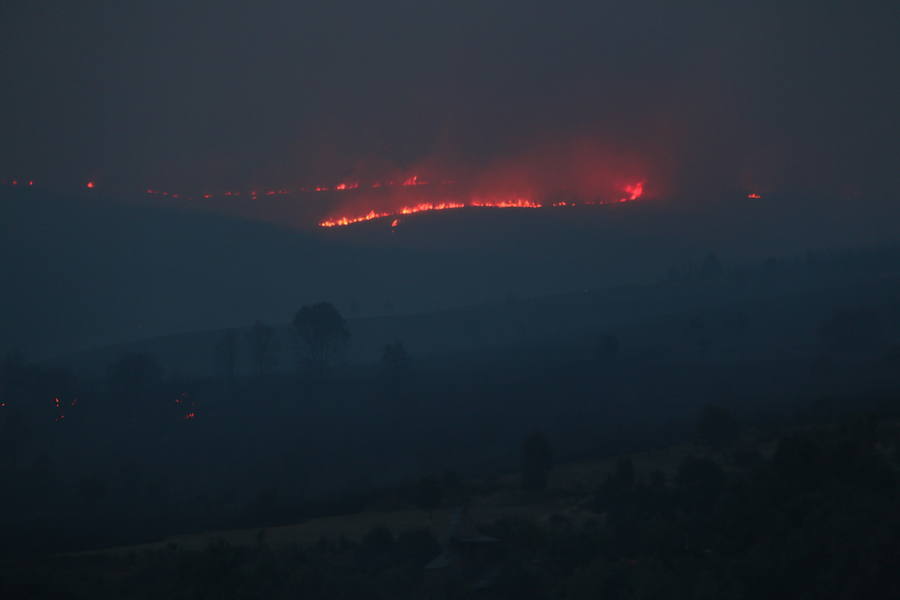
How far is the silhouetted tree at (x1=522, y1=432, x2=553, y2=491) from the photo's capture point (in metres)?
32.6

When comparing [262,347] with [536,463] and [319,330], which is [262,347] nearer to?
[319,330]

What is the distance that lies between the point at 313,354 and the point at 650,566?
192 feet

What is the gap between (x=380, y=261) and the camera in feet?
470

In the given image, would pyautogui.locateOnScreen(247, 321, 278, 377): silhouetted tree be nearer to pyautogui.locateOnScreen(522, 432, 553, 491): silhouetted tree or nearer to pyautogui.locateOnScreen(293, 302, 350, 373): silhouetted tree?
pyautogui.locateOnScreen(293, 302, 350, 373): silhouetted tree

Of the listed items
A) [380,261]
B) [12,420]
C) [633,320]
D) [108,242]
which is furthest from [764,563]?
[108,242]

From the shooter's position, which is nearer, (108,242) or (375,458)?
(375,458)

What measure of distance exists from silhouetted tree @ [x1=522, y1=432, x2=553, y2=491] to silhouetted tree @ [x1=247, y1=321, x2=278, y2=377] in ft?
150

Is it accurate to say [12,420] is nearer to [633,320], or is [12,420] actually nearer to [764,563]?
[764,563]

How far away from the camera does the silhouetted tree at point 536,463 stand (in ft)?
107

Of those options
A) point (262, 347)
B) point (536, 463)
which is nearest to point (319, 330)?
point (262, 347)

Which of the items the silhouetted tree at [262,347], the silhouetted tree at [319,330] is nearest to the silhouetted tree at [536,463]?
the silhouetted tree at [319,330]

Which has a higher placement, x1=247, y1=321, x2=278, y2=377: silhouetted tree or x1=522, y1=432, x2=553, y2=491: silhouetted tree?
x1=247, y1=321, x2=278, y2=377: silhouetted tree

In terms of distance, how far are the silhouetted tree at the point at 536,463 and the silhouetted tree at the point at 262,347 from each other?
150ft

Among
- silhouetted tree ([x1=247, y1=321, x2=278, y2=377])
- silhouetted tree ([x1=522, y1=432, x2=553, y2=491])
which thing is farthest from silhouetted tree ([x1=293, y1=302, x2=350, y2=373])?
silhouetted tree ([x1=522, y1=432, x2=553, y2=491])
